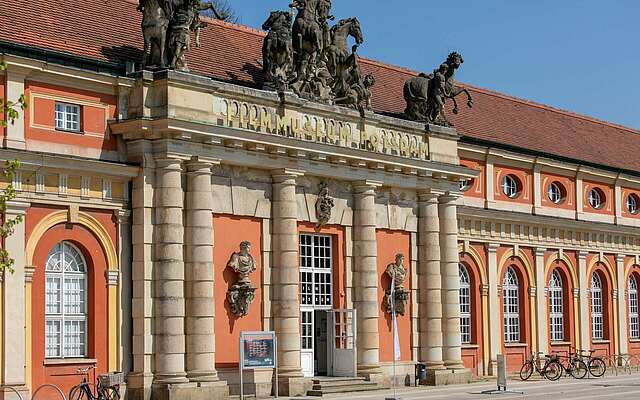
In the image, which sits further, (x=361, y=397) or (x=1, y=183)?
(x=361, y=397)

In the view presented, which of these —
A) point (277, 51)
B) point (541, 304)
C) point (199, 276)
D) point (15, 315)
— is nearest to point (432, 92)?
point (277, 51)

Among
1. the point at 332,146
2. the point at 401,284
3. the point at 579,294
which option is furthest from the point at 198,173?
the point at 579,294

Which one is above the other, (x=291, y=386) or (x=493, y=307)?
(x=493, y=307)

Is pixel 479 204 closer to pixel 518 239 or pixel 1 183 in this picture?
pixel 518 239

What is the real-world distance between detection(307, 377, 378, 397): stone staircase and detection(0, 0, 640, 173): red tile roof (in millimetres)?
8937

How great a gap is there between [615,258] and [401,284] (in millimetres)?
17674

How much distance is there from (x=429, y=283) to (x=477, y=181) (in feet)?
22.5

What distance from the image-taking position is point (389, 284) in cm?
4038

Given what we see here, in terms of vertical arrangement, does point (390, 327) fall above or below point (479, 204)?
below

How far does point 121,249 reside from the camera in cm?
3234

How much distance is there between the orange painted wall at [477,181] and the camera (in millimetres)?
46469

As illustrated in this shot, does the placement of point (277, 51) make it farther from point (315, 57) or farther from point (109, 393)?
point (109, 393)

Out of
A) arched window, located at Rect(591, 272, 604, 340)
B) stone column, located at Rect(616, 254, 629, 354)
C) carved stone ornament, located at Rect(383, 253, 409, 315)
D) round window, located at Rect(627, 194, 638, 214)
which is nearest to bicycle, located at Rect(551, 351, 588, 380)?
arched window, located at Rect(591, 272, 604, 340)

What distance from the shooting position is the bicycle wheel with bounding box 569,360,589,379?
46.5 metres
